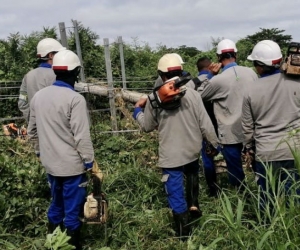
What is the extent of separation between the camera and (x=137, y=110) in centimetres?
440

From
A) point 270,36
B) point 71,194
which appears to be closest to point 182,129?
point 71,194

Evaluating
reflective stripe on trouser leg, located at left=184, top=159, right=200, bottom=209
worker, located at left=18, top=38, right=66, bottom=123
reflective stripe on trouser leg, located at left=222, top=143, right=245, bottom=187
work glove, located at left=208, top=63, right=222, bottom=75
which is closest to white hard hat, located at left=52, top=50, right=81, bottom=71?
worker, located at left=18, top=38, right=66, bottom=123

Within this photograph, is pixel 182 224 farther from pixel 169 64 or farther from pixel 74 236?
pixel 169 64

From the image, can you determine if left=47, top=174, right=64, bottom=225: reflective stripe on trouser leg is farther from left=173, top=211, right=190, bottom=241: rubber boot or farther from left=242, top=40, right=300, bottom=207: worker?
left=242, top=40, right=300, bottom=207: worker

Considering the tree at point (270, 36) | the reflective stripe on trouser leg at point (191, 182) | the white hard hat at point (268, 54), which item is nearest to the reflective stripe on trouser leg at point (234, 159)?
the reflective stripe on trouser leg at point (191, 182)

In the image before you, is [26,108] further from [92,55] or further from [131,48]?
[131,48]

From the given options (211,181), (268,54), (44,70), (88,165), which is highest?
(268,54)

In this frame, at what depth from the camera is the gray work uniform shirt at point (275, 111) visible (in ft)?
12.3

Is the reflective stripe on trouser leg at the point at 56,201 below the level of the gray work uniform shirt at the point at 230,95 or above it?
Result: below

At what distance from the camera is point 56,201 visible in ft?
13.6

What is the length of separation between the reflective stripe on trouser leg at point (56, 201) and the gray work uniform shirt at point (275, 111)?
1.82 m

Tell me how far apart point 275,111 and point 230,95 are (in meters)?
1.03

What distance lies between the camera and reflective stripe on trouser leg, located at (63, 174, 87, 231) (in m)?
3.97

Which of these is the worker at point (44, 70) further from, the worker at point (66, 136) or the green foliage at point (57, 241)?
the green foliage at point (57, 241)
